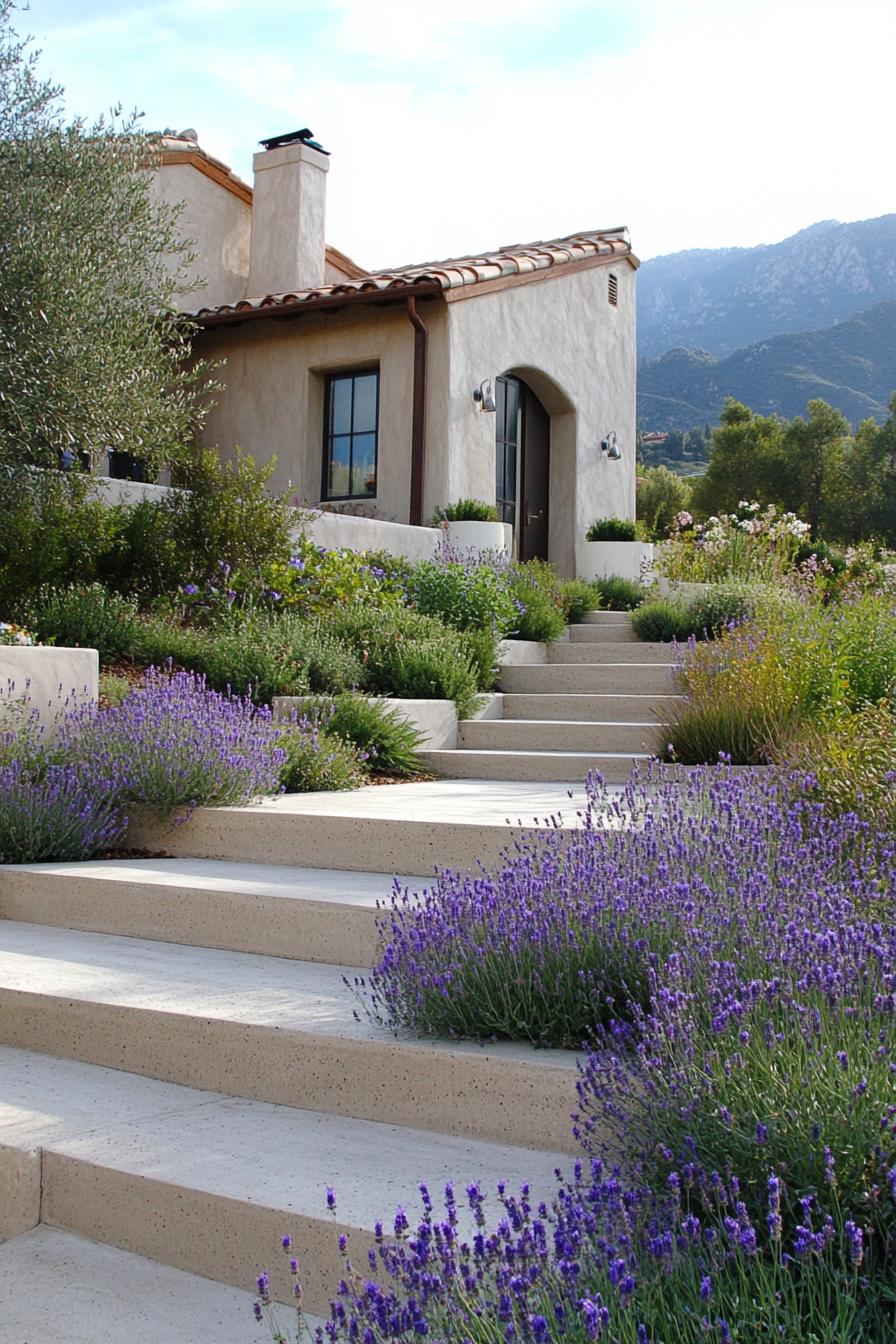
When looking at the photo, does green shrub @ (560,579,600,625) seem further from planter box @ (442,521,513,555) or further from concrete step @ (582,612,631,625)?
planter box @ (442,521,513,555)

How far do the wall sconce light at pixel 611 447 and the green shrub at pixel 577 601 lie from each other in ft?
12.7

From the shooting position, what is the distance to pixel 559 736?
6809 millimetres

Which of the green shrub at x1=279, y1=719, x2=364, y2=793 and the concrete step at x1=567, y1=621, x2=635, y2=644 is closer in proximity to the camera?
the green shrub at x1=279, y1=719, x2=364, y2=793

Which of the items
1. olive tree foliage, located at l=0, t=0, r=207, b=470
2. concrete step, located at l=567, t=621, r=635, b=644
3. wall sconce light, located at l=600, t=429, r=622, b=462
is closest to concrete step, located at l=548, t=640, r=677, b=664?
concrete step, located at l=567, t=621, r=635, b=644

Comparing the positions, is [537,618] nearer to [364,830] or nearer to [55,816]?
[364,830]

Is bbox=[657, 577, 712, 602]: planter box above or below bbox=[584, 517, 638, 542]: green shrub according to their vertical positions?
below

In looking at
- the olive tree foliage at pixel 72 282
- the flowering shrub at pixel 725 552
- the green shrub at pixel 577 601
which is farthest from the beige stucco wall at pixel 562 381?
the olive tree foliage at pixel 72 282

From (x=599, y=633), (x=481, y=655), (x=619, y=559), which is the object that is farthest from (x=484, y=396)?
(x=481, y=655)

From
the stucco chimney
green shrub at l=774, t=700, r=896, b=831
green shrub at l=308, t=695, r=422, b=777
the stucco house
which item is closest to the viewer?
green shrub at l=774, t=700, r=896, b=831

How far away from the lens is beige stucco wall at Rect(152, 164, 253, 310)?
532 inches

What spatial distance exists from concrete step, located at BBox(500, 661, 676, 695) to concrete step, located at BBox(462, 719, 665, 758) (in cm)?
85

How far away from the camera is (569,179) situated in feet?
32.2

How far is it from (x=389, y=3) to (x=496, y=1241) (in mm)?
5312

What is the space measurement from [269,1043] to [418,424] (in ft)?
31.2
